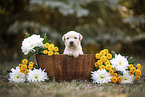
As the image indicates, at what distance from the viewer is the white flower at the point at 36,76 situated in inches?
97.3

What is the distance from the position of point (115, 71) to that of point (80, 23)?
6.53m

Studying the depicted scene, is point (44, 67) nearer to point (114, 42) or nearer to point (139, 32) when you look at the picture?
point (114, 42)

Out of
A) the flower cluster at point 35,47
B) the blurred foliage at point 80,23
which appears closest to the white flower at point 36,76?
the flower cluster at point 35,47

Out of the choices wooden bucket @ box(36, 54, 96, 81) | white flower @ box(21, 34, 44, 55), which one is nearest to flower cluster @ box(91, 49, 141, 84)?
wooden bucket @ box(36, 54, 96, 81)

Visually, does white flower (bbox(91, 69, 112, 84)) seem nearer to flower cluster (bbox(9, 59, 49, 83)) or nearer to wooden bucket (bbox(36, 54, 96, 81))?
wooden bucket (bbox(36, 54, 96, 81))

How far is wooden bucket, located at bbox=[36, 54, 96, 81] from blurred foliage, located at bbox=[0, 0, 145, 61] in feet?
14.1

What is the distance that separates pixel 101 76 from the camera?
2.56 meters

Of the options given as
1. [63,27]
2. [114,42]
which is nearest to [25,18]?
[63,27]

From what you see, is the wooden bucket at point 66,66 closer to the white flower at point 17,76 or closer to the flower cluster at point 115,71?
the flower cluster at point 115,71

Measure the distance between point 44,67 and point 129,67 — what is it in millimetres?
1323

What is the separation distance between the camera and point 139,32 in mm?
8367

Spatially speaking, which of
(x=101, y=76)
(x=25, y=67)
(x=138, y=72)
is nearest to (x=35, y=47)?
(x=25, y=67)

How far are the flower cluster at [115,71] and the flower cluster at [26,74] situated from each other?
786 millimetres

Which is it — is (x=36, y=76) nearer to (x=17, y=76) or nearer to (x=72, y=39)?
(x=17, y=76)
